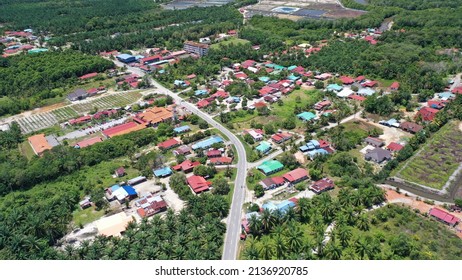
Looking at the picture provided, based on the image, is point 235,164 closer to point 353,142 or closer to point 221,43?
point 353,142

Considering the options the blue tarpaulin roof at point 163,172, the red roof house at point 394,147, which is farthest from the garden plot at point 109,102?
the red roof house at point 394,147

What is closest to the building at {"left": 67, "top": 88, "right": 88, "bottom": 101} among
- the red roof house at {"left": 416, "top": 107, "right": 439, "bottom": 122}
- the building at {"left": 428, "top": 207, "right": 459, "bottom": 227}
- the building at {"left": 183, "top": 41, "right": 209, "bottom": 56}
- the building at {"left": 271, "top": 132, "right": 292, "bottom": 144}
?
the building at {"left": 183, "top": 41, "right": 209, "bottom": 56}

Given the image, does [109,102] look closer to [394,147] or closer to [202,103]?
[202,103]

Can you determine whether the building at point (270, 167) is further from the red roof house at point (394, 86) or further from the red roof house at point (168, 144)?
the red roof house at point (394, 86)

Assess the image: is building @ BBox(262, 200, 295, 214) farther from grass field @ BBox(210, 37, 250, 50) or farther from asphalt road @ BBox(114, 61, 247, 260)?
grass field @ BBox(210, 37, 250, 50)

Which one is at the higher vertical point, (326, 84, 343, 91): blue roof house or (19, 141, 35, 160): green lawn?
(326, 84, 343, 91): blue roof house

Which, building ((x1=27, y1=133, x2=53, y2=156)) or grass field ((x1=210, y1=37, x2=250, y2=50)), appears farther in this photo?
grass field ((x1=210, y1=37, x2=250, y2=50))

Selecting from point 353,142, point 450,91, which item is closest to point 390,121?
point 353,142
